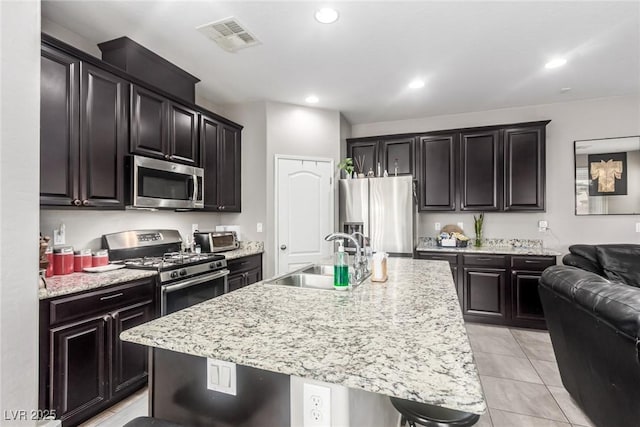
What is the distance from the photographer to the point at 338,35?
2.48 metres

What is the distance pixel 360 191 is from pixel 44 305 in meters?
3.28

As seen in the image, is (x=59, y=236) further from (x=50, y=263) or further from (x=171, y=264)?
(x=171, y=264)

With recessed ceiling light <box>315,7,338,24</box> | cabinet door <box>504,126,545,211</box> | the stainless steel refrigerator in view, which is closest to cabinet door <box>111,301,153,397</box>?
the stainless steel refrigerator

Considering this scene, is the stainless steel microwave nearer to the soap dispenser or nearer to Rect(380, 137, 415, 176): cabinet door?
the soap dispenser

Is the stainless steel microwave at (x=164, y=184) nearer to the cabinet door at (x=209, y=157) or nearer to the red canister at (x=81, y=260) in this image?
the cabinet door at (x=209, y=157)

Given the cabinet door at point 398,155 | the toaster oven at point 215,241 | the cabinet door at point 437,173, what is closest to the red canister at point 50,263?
the toaster oven at point 215,241

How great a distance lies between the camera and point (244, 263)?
140 inches

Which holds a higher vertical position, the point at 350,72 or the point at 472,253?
the point at 350,72

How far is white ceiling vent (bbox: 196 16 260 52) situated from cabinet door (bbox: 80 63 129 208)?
0.81m

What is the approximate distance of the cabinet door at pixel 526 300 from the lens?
360cm

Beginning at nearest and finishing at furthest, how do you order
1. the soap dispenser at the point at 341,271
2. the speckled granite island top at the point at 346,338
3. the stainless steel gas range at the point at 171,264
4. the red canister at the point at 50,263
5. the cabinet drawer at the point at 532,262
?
the speckled granite island top at the point at 346,338
the soap dispenser at the point at 341,271
the red canister at the point at 50,263
the stainless steel gas range at the point at 171,264
the cabinet drawer at the point at 532,262

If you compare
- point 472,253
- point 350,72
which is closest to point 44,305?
point 350,72

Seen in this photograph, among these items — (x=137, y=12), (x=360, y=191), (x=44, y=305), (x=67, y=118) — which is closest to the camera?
(x=44, y=305)

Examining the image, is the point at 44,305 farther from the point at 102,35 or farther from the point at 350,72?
the point at 350,72
